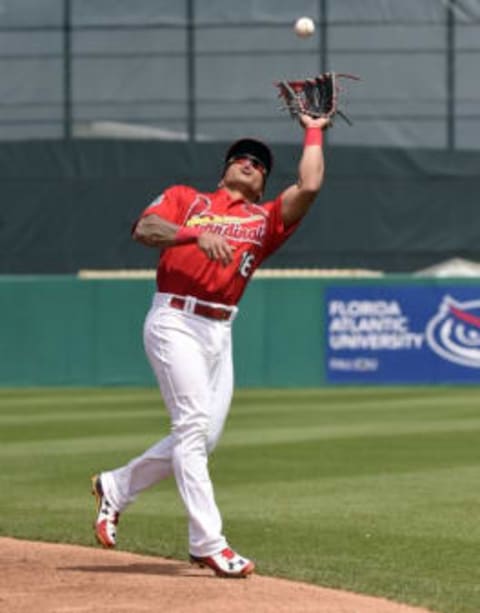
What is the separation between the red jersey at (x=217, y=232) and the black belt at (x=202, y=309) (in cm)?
3

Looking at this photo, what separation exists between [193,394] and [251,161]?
1.05 m

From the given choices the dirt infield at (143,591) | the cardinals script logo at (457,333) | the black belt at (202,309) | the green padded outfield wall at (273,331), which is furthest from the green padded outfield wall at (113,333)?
the black belt at (202,309)

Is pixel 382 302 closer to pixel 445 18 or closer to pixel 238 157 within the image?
pixel 445 18

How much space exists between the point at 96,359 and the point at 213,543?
653 inches

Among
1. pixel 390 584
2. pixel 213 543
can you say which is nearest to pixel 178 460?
pixel 213 543

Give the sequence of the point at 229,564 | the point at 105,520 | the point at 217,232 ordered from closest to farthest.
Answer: the point at 229,564 → the point at 217,232 → the point at 105,520

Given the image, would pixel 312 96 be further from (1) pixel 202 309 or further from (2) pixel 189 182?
(2) pixel 189 182

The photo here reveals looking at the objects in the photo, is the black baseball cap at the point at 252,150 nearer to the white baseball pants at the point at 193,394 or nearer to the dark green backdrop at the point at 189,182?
the white baseball pants at the point at 193,394

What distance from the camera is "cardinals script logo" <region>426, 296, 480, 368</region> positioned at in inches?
926

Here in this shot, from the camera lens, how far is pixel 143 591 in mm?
7027

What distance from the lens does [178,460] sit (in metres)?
7.43

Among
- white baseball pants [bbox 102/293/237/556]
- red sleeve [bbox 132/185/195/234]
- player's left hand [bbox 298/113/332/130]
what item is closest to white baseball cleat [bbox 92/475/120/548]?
white baseball pants [bbox 102/293/237/556]

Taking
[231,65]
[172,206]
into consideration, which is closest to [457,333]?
[231,65]

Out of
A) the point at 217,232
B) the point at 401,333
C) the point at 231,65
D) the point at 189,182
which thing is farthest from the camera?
the point at 231,65
